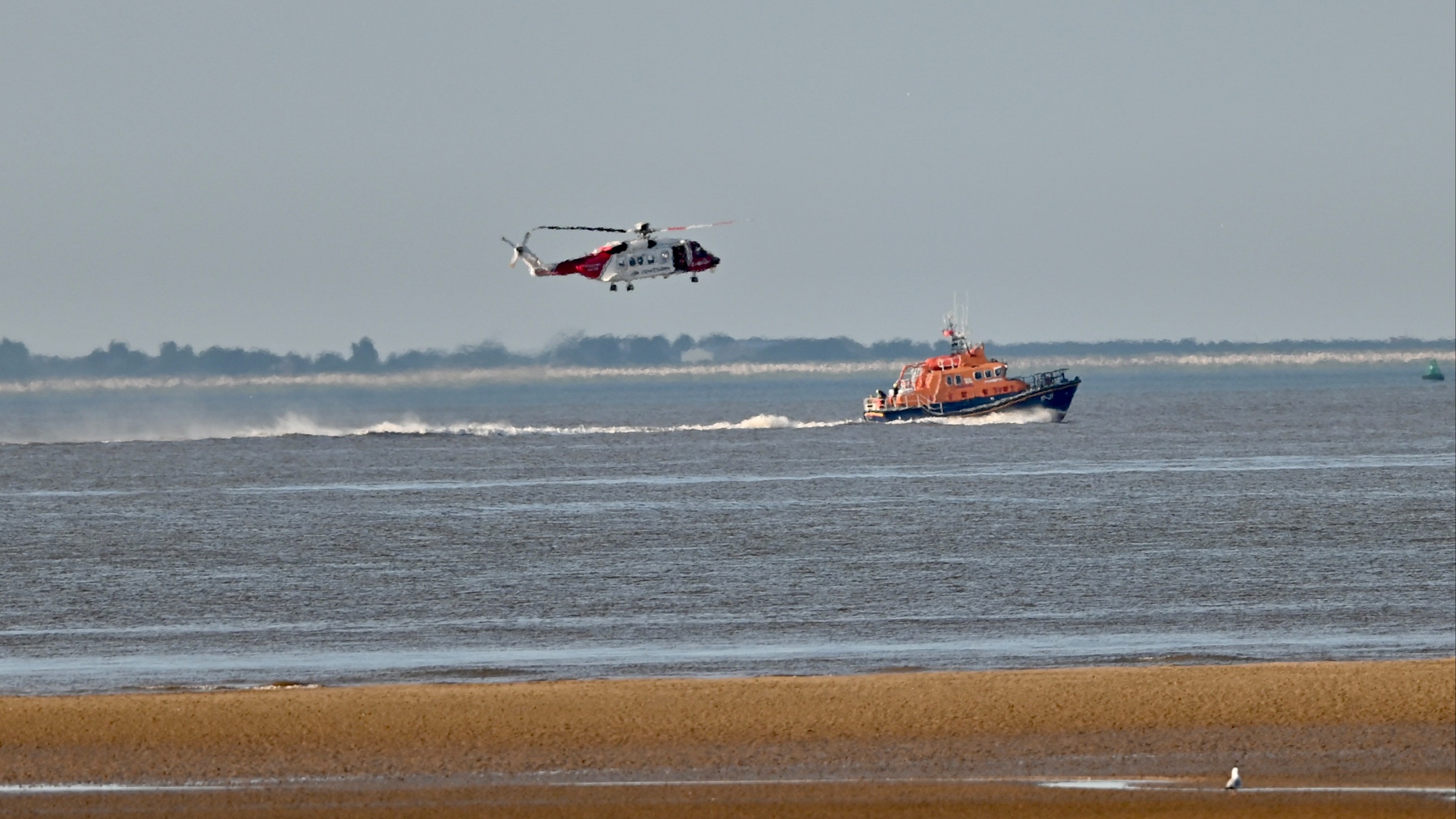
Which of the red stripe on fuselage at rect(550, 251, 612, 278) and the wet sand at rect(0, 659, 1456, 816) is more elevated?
the red stripe on fuselage at rect(550, 251, 612, 278)

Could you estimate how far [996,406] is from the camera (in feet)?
379

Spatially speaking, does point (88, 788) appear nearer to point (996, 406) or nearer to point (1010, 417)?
point (996, 406)

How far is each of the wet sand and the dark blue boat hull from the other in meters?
94.9

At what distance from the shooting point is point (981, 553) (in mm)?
42000

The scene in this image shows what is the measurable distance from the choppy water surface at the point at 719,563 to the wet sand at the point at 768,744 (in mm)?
4290

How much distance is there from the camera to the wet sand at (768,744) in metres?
15.4

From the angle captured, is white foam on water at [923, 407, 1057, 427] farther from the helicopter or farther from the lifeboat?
the helicopter

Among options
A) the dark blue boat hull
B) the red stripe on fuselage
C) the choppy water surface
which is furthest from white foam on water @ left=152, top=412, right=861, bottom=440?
the red stripe on fuselage

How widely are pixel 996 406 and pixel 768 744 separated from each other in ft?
327

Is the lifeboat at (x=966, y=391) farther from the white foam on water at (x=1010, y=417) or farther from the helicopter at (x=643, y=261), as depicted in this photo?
the helicopter at (x=643, y=261)

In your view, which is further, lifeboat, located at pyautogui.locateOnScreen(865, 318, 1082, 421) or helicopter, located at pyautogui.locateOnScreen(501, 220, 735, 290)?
lifeboat, located at pyautogui.locateOnScreen(865, 318, 1082, 421)

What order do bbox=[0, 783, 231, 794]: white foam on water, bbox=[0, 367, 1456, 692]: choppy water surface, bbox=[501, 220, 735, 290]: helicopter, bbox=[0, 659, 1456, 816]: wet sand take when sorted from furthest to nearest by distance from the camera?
bbox=[501, 220, 735, 290]: helicopter
bbox=[0, 367, 1456, 692]: choppy water surface
bbox=[0, 783, 231, 794]: white foam on water
bbox=[0, 659, 1456, 816]: wet sand

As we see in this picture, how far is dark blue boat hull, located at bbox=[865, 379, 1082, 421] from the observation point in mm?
115312

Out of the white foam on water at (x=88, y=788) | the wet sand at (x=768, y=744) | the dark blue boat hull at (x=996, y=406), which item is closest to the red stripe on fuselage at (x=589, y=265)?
the wet sand at (x=768, y=744)
